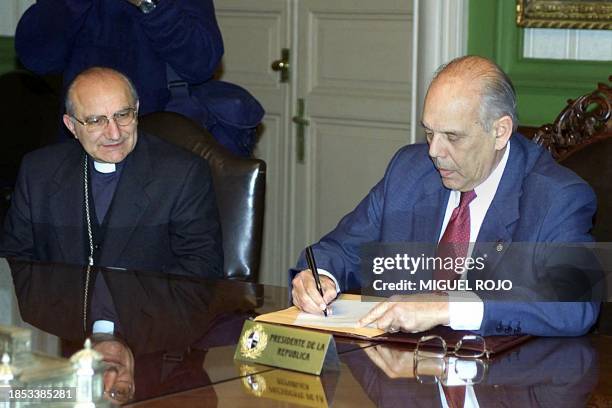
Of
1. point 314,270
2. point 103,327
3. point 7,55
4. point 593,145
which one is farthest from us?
point 7,55

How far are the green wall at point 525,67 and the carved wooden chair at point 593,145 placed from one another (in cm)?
117

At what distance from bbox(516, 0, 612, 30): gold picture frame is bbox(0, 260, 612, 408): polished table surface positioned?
81.5 inches

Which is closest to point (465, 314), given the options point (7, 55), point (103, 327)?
point (103, 327)

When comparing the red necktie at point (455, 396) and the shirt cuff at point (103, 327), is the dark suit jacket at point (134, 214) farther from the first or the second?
the red necktie at point (455, 396)

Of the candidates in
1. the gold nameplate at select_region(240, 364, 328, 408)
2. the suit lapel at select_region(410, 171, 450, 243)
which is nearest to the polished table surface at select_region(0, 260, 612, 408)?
the gold nameplate at select_region(240, 364, 328, 408)

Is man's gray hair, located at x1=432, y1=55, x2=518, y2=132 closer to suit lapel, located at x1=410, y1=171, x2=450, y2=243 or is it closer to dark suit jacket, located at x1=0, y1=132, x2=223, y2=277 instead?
suit lapel, located at x1=410, y1=171, x2=450, y2=243

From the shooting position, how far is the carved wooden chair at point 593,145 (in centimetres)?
321

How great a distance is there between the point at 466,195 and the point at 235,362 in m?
0.99

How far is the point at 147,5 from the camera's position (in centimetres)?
419

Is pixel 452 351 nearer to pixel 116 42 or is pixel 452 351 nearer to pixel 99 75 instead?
pixel 99 75

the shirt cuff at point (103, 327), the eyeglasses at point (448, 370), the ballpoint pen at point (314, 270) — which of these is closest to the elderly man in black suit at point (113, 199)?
the ballpoint pen at point (314, 270)

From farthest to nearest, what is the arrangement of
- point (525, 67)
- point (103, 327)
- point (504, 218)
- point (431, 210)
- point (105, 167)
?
point (525, 67)
point (105, 167)
point (431, 210)
point (504, 218)
point (103, 327)

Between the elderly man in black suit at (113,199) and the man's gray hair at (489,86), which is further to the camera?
the elderly man in black suit at (113,199)

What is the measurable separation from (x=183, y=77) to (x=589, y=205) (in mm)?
1948
